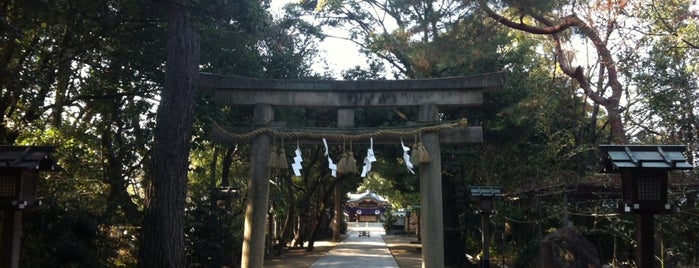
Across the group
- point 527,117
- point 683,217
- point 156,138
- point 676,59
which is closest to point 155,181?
point 156,138

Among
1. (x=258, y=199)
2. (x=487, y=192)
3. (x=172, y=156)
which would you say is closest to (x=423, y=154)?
(x=258, y=199)

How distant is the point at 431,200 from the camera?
9.12 meters

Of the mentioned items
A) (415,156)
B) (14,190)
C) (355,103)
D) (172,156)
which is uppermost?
(355,103)

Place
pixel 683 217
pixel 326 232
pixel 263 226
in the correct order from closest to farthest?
pixel 263 226
pixel 683 217
pixel 326 232

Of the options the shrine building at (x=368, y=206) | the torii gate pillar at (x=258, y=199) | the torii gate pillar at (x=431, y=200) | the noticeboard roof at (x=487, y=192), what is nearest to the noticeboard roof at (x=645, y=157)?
the torii gate pillar at (x=431, y=200)

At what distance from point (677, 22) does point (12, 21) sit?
13657mm

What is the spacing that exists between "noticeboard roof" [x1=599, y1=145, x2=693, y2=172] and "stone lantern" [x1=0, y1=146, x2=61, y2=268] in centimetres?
636

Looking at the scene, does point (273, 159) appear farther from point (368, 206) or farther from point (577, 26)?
point (368, 206)

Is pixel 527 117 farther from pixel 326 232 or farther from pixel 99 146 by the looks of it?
pixel 326 232

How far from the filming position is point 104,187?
13141 mm

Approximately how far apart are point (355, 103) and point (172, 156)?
311 centimetres

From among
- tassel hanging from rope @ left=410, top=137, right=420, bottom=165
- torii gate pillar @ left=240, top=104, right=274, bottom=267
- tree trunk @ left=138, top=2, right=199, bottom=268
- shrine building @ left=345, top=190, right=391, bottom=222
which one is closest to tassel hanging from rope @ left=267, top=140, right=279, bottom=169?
torii gate pillar @ left=240, top=104, right=274, bottom=267

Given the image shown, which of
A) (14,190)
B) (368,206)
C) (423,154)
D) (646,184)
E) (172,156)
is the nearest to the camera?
(14,190)

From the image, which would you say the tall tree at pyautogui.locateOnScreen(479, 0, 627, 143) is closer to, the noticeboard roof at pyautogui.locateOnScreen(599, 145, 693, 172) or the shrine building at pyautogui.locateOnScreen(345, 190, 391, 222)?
the noticeboard roof at pyautogui.locateOnScreen(599, 145, 693, 172)
